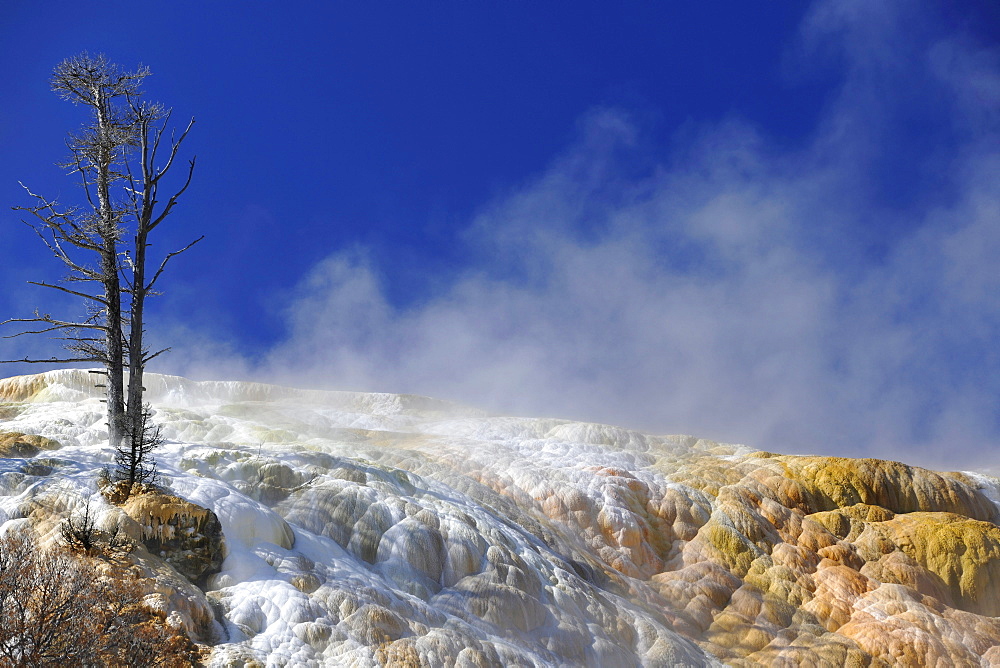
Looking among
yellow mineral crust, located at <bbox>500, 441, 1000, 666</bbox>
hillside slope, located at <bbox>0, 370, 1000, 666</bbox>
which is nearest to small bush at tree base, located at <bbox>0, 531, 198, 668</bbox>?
hillside slope, located at <bbox>0, 370, 1000, 666</bbox>

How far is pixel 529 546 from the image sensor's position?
578 inches

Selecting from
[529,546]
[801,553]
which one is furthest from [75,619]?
[801,553]

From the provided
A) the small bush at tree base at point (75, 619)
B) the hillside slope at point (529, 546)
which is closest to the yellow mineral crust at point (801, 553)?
the hillside slope at point (529, 546)

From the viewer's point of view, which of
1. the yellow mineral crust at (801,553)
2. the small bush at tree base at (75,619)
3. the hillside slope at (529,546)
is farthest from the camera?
the yellow mineral crust at (801,553)

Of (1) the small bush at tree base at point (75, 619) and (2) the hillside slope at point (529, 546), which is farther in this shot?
(2) the hillside slope at point (529, 546)

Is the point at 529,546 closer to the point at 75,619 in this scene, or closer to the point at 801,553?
the point at 801,553

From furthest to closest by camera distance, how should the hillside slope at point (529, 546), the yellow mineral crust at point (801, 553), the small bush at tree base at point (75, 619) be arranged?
the yellow mineral crust at point (801, 553) → the hillside slope at point (529, 546) → the small bush at tree base at point (75, 619)

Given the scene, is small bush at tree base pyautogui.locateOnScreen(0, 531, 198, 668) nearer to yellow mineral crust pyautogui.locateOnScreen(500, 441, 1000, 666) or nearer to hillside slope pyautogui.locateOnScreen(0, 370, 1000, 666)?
hillside slope pyautogui.locateOnScreen(0, 370, 1000, 666)

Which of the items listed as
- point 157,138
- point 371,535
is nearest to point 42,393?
point 157,138

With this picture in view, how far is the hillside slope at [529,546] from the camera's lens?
1010 cm

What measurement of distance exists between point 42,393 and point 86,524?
25.2 meters

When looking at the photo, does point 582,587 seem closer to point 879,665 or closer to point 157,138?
point 879,665

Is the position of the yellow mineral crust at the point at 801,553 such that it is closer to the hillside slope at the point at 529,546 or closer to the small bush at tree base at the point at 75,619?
the hillside slope at the point at 529,546

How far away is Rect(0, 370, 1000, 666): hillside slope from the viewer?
1010 cm
